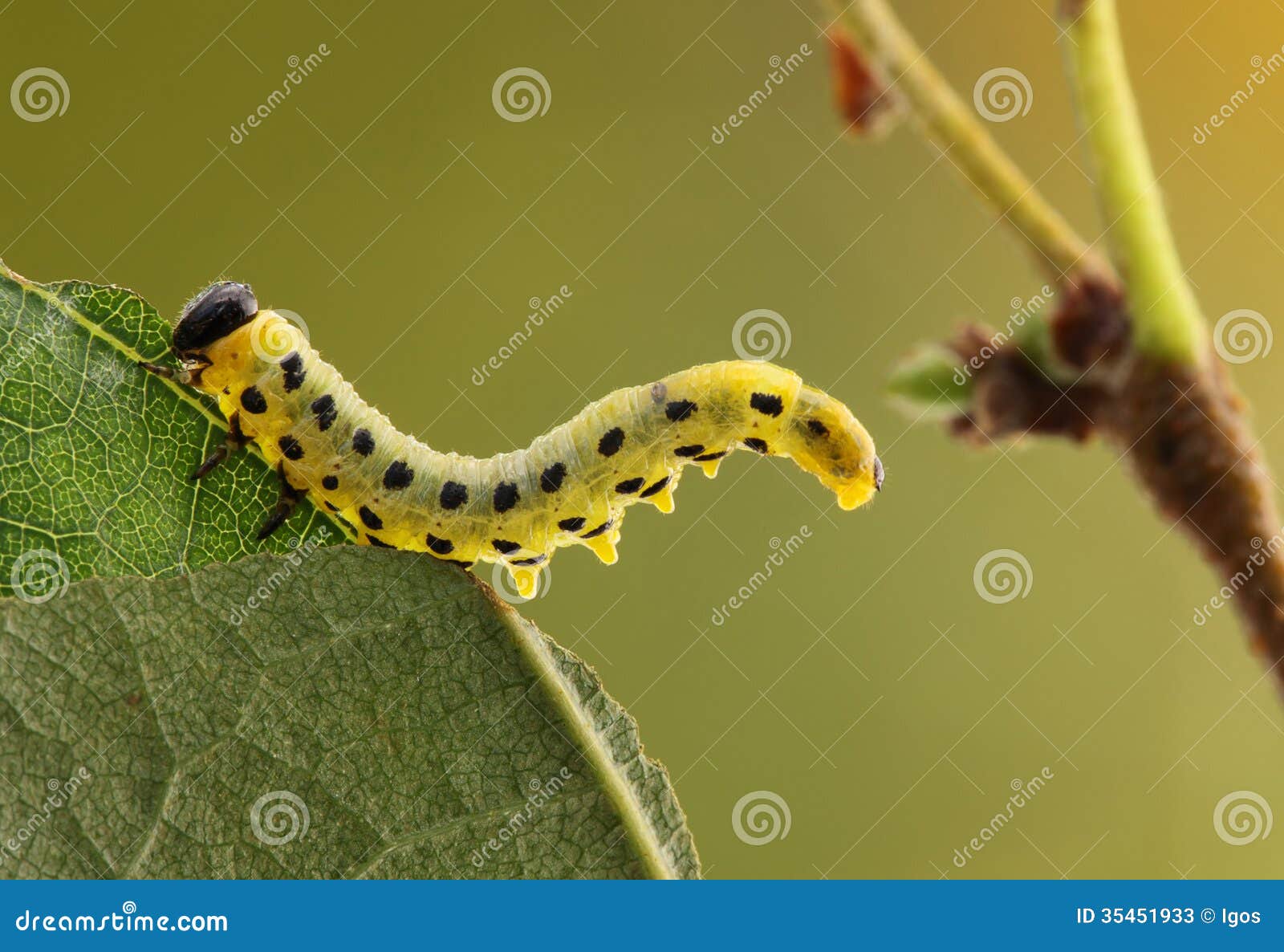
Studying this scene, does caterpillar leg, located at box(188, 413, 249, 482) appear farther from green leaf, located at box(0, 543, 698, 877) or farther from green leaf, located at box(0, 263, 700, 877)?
green leaf, located at box(0, 543, 698, 877)

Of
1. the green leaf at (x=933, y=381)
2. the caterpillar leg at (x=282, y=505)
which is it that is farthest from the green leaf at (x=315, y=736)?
the green leaf at (x=933, y=381)

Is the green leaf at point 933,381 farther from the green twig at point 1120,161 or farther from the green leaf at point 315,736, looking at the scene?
the green leaf at point 315,736

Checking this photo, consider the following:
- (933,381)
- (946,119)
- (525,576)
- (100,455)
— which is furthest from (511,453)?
(946,119)

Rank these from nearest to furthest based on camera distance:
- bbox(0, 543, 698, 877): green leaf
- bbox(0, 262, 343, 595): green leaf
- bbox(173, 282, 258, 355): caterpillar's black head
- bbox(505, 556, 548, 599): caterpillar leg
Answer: bbox(0, 543, 698, 877): green leaf < bbox(0, 262, 343, 595): green leaf < bbox(173, 282, 258, 355): caterpillar's black head < bbox(505, 556, 548, 599): caterpillar leg

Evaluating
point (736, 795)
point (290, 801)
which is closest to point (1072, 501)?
point (736, 795)

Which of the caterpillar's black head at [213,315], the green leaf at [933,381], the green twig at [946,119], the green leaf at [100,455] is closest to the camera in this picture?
the green twig at [946,119]

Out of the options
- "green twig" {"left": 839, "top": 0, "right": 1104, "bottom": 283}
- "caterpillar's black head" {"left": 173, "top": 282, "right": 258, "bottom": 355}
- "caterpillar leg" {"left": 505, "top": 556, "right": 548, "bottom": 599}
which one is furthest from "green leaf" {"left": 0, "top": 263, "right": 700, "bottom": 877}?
"green twig" {"left": 839, "top": 0, "right": 1104, "bottom": 283}
